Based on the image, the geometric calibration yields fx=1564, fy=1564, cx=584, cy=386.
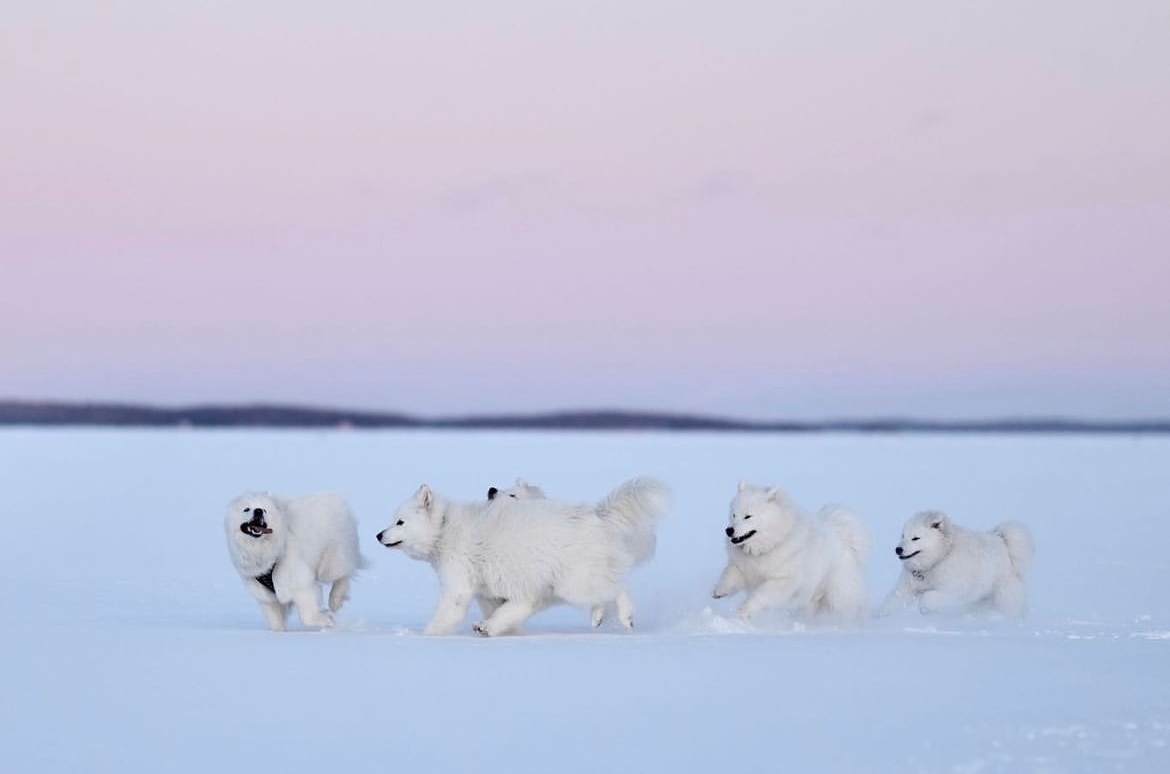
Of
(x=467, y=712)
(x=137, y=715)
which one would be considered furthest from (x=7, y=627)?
(x=467, y=712)

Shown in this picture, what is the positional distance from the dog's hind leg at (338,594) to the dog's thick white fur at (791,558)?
293 cm

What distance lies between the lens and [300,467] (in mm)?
37031

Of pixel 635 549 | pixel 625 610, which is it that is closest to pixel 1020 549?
pixel 635 549

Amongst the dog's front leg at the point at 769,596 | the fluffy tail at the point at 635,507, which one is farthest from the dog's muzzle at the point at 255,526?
the dog's front leg at the point at 769,596

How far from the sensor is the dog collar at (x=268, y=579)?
1162 cm

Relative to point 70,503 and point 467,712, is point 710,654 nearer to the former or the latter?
point 467,712

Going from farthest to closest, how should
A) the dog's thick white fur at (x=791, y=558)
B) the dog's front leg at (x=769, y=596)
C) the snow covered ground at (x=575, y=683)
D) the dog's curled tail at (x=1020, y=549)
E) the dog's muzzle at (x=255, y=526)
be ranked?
the dog's curled tail at (x=1020, y=549), the dog's thick white fur at (x=791, y=558), the dog's front leg at (x=769, y=596), the dog's muzzle at (x=255, y=526), the snow covered ground at (x=575, y=683)

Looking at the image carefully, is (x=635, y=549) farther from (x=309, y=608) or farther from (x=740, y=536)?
(x=309, y=608)

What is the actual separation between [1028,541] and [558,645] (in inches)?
205

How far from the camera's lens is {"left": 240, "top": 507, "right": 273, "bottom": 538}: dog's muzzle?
11.4 meters

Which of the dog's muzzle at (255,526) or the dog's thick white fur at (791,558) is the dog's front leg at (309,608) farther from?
the dog's thick white fur at (791,558)

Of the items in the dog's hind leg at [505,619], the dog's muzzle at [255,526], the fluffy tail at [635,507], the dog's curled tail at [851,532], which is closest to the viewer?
the dog's hind leg at [505,619]

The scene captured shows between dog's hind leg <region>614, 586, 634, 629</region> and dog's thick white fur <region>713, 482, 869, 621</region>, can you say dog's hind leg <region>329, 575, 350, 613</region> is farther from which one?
dog's thick white fur <region>713, 482, 869, 621</region>

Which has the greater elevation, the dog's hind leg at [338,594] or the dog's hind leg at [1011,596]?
the dog's hind leg at [1011,596]
